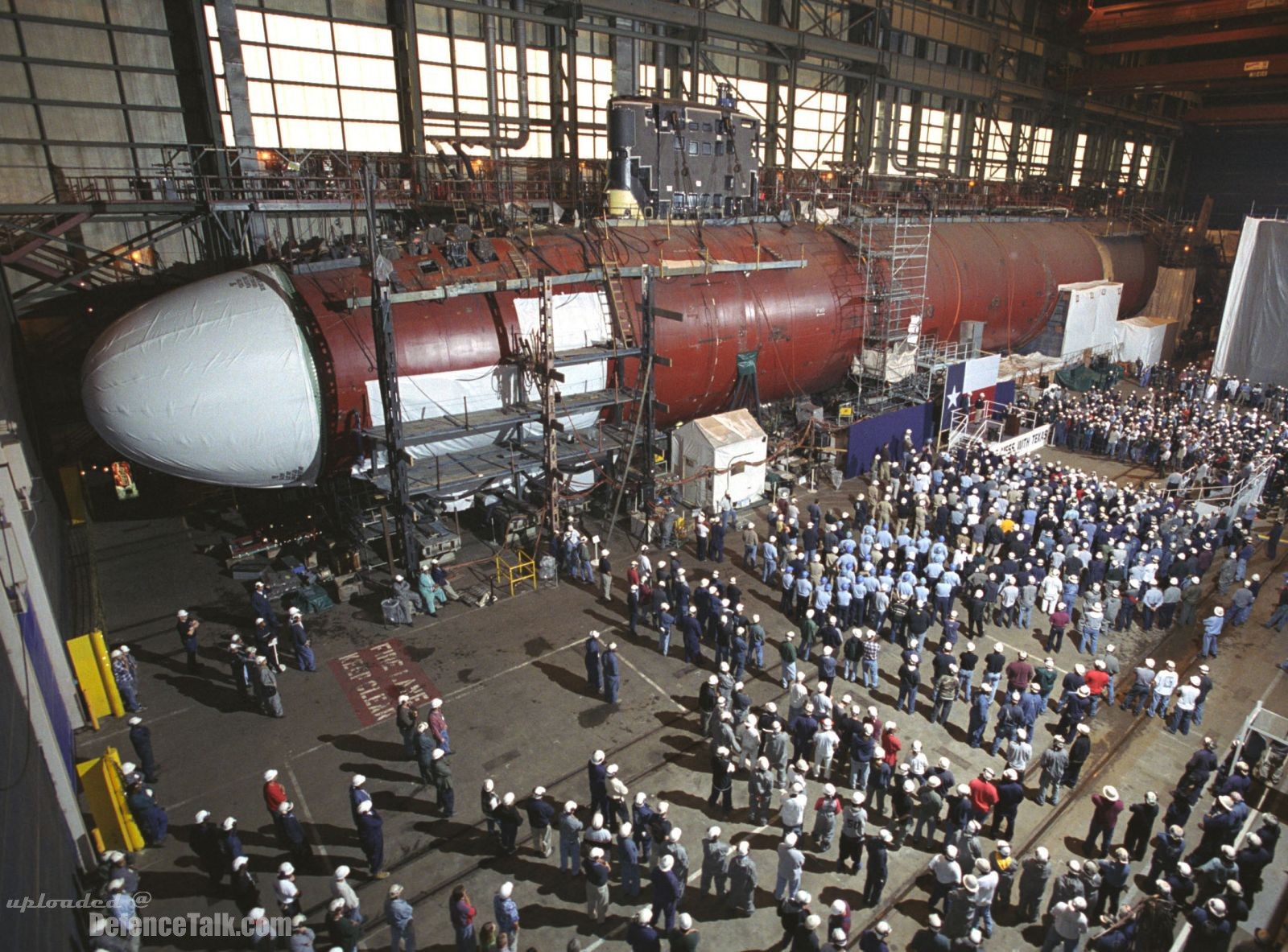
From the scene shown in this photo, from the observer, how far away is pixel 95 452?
79.3ft

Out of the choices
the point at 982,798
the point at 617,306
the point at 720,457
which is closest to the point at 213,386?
the point at 617,306

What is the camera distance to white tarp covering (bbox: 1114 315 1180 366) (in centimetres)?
4094

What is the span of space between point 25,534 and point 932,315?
30101 mm

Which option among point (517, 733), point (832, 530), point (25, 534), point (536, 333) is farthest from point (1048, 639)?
point (25, 534)

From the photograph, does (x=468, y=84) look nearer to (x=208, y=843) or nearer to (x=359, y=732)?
(x=359, y=732)

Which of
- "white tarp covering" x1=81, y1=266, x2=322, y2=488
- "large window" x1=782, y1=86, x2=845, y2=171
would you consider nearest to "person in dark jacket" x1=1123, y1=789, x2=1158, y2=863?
"white tarp covering" x1=81, y1=266, x2=322, y2=488

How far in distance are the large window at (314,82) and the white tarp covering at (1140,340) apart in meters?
37.7

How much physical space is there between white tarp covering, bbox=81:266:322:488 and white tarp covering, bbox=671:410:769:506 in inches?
423

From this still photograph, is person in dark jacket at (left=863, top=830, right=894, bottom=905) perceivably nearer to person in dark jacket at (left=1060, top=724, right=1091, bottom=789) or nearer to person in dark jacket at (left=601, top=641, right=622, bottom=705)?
person in dark jacket at (left=1060, top=724, right=1091, bottom=789)

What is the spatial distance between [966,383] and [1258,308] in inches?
849

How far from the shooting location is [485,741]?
46.7 ft

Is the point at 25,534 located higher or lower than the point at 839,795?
higher

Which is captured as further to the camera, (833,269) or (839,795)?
(833,269)

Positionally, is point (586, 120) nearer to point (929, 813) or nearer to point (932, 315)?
point (932, 315)
